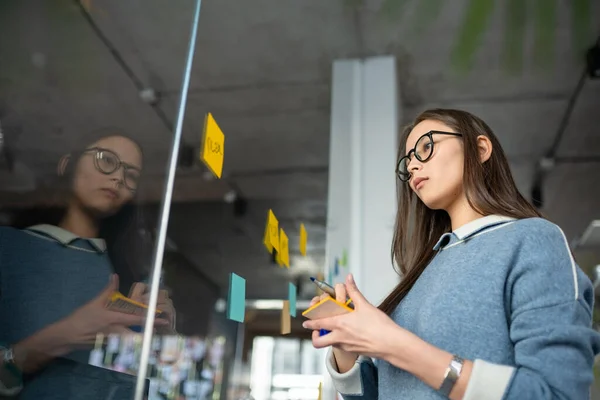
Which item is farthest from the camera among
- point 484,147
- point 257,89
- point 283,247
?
point 257,89

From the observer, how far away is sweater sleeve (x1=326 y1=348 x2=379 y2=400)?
872 millimetres

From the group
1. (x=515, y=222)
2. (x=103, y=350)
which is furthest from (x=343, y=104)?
(x=103, y=350)

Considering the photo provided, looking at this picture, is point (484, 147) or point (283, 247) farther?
point (283, 247)

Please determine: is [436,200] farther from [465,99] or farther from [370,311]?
[465,99]

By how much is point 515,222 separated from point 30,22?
0.78 meters

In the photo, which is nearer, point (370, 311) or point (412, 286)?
point (370, 311)

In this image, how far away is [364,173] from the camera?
2.25m

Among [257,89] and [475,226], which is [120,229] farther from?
[257,89]

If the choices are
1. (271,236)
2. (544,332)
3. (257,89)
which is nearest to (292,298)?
(271,236)

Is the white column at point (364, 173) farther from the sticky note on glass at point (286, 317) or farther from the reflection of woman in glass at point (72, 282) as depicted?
the reflection of woman in glass at point (72, 282)

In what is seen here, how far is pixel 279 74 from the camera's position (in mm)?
2523

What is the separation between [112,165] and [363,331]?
446 mm

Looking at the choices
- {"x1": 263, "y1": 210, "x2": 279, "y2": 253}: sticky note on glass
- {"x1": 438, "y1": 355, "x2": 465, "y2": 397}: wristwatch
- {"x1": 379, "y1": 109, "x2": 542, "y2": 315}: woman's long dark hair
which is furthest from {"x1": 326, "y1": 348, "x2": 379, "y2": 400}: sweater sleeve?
{"x1": 263, "y1": 210, "x2": 279, "y2": 253}: sticky note on glass

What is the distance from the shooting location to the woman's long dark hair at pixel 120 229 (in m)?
0.65
